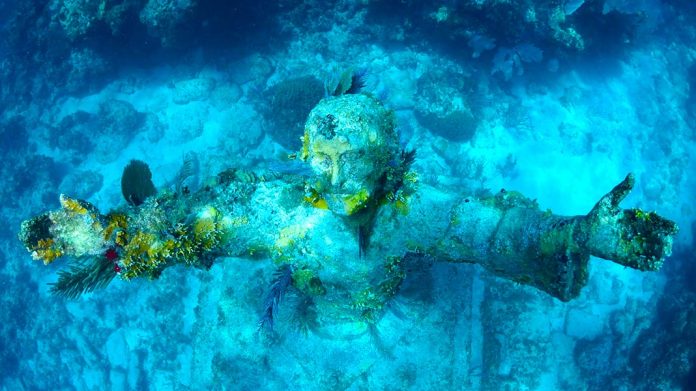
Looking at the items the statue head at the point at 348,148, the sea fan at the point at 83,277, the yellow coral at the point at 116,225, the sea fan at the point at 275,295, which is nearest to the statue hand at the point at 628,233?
the statue head at the point at 348,148

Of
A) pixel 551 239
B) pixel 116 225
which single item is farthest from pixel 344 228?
pixel 116 225

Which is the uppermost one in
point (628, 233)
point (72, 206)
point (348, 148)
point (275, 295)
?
point (348, 148)

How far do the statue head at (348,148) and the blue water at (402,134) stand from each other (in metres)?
4.48

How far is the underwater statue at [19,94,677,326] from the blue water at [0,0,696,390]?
319 cm

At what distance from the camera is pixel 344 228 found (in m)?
4.24

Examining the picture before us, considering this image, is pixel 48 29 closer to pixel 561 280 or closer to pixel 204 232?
pixel 204 232

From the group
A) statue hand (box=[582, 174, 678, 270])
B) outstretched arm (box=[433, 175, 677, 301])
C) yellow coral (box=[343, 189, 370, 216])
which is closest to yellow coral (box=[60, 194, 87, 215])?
yellow coral (box=[343, 189, 370, 216])

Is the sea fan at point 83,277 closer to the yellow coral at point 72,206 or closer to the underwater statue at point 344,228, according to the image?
the underwater statue at point 344,228

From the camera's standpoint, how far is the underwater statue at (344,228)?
301 centimetres

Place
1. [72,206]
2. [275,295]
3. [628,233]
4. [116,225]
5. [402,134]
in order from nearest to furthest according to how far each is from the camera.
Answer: [628,233] < [72,206] < [116,225] < [275,295] < [402,134]

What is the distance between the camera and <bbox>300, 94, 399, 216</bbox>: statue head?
3.00 metres

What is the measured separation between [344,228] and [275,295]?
963 millimetres

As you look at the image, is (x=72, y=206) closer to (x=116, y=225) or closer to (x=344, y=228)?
(x=116, y=225)

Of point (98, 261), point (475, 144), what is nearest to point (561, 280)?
point (98, 261)
